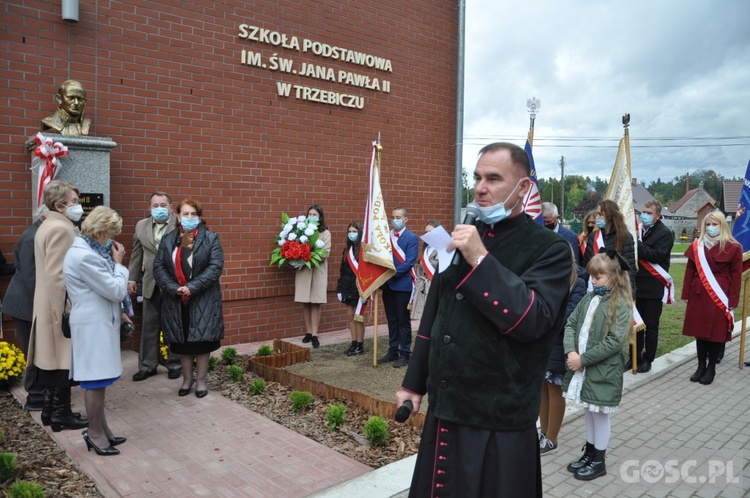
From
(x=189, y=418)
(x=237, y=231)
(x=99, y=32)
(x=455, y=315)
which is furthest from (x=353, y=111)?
(x=455, y=315)

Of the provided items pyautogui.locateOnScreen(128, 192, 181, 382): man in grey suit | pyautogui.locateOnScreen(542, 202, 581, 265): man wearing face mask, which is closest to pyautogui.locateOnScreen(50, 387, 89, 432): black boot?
pyautogui.locateOnScreen(128, 192, 181, 382): man in grey suit

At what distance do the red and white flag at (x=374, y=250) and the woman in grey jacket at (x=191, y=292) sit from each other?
1956mm

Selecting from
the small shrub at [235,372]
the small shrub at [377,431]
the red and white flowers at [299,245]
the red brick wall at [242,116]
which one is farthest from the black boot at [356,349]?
the small shrub at [377,431]

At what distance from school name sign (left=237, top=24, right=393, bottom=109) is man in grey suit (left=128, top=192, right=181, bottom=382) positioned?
2.91m

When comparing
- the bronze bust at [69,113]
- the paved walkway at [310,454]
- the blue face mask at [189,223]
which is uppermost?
the bronze bust at [69,113]

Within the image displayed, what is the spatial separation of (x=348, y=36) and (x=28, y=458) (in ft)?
25.1

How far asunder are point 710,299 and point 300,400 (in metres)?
5.20

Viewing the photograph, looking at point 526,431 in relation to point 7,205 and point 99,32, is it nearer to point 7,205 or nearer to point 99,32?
point 7,205

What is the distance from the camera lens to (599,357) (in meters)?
4.30

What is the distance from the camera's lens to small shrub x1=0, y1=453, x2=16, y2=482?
3.90m

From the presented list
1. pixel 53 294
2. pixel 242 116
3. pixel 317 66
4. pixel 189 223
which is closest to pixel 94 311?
pixel 53 294

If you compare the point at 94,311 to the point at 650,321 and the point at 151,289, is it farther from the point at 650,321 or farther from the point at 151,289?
the point at 650,321

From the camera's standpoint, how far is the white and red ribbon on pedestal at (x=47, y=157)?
6.08 metres

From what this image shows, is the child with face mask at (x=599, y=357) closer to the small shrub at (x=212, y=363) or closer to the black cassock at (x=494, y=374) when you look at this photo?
the black cassock at (x=494, y=374)
